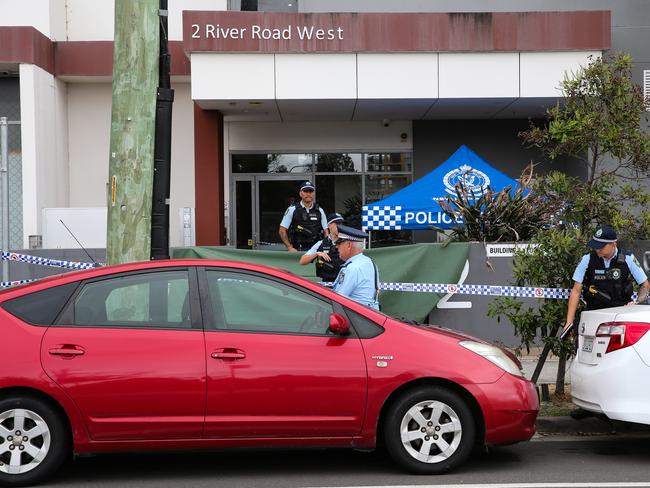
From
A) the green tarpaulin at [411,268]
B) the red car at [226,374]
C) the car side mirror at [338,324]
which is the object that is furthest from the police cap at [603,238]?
the green tarpaulin at [411,268]

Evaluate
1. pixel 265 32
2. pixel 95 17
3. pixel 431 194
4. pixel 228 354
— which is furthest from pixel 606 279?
pixel 95 17

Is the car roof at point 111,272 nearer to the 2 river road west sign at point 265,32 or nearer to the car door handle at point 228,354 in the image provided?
the car door handle at point 228,354

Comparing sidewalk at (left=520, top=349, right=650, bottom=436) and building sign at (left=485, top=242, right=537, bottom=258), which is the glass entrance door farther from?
sidewalk at (left=520, top=349, right=650, bottom=436)

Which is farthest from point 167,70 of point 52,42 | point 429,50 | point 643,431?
point 52,42

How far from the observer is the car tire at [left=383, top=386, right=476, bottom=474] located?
6.00 m

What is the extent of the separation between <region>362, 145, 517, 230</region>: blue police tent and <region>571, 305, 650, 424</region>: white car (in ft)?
22.9

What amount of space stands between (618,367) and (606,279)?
1.49 metres

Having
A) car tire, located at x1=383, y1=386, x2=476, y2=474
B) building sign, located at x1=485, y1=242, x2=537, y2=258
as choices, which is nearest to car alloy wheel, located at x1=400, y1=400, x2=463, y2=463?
car tire, located at x1=383, y1=386, x2=476, y2=474

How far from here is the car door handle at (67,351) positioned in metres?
5.80

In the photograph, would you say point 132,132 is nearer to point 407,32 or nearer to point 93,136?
point 407,32

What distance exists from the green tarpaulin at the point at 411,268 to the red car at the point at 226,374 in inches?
186

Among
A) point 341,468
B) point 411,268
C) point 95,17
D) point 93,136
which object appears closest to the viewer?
point 341,468

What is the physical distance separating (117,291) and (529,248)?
4.12m

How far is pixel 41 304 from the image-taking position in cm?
600
